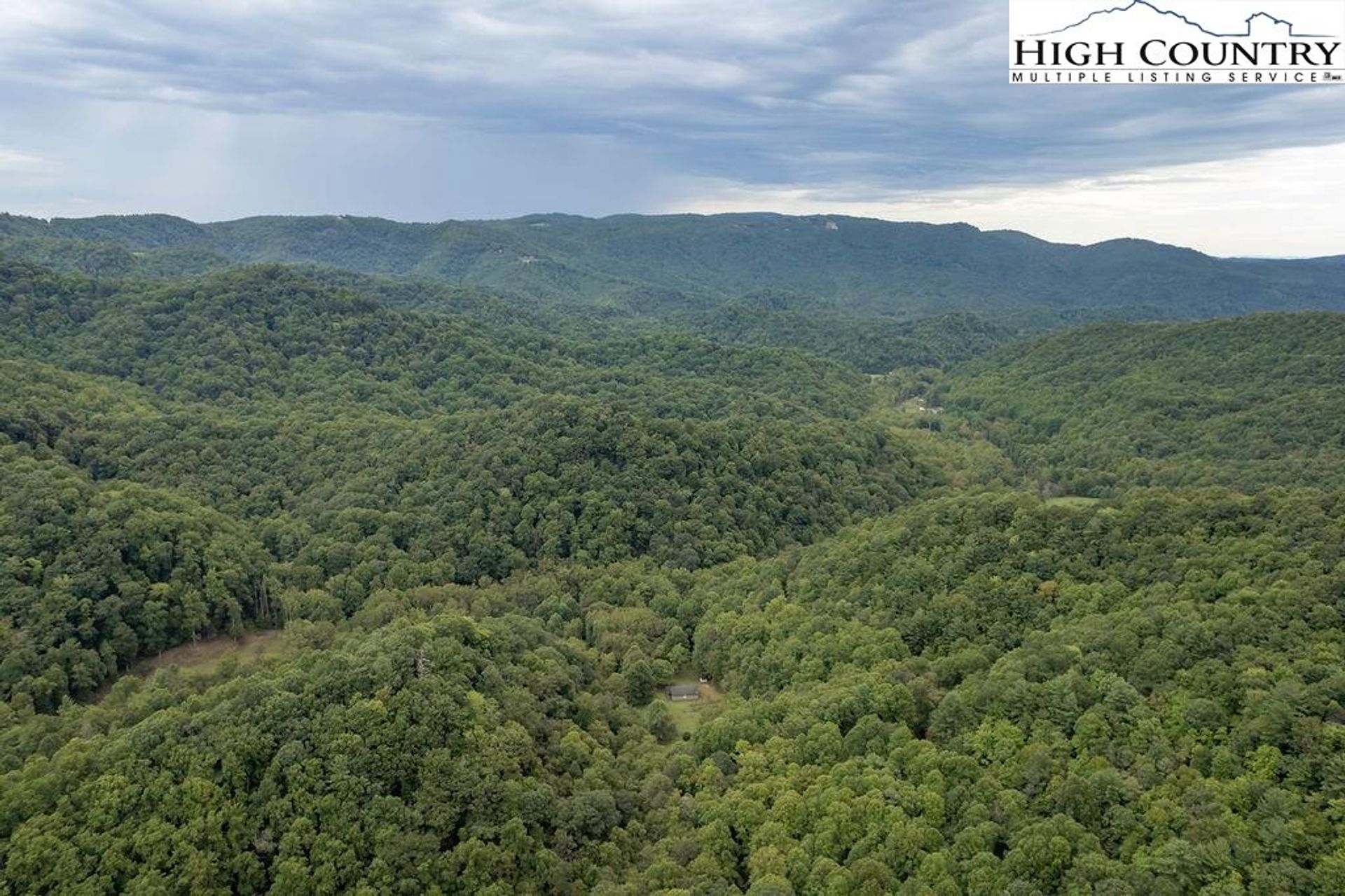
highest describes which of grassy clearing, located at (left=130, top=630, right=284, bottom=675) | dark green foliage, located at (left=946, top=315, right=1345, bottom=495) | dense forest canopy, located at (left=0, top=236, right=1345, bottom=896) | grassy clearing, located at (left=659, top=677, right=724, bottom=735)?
dark green foliage, located at (left=946, top=315, right=1345, bottom=495)

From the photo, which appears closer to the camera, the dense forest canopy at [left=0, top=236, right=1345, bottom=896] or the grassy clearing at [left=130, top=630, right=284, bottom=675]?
the dense forest canopy at [left=0, top=236, right=1345, bottom=896]

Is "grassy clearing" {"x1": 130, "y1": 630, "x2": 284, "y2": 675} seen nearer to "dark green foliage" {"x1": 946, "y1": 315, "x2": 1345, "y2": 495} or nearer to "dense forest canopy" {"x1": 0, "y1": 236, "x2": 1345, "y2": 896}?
"dense forest canopy" {"x1": 0, "y1": 236, "x2": 1345, "y2": 896}

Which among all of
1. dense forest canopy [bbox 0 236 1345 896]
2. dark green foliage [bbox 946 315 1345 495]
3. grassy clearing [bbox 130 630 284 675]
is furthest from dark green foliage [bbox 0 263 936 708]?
dark green foliage [bbox 946 315 1345 495]

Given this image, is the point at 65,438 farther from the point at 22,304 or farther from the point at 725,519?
the point at 725,519

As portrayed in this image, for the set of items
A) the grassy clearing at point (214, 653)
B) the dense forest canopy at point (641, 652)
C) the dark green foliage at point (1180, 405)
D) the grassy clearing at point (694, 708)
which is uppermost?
the dark green foliage at point (1180, 405)

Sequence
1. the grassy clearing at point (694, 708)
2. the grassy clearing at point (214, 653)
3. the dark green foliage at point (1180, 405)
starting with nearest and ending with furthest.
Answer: the grassy clearing at point (694, 708) → the grassy clearing at point (214, 653) → the dark green foliage at point (1180, 405)

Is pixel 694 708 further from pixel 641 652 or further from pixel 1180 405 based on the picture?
pixel 1180 405

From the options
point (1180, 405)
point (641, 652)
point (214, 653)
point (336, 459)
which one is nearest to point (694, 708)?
point (641, 652)

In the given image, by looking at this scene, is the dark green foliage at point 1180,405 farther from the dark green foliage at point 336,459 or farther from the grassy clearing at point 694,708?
the grassy clearing at point 694,708

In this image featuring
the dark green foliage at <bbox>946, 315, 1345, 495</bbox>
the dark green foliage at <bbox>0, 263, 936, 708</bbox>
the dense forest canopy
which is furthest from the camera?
the dark green foliage at <bbox>946, 315, 1345, 495</bbox>

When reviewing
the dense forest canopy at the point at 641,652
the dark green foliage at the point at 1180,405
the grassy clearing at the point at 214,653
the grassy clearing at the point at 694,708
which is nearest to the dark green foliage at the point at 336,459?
the dense forest canopy at the point at 641,652

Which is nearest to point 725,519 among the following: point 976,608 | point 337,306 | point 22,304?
point 976,608
